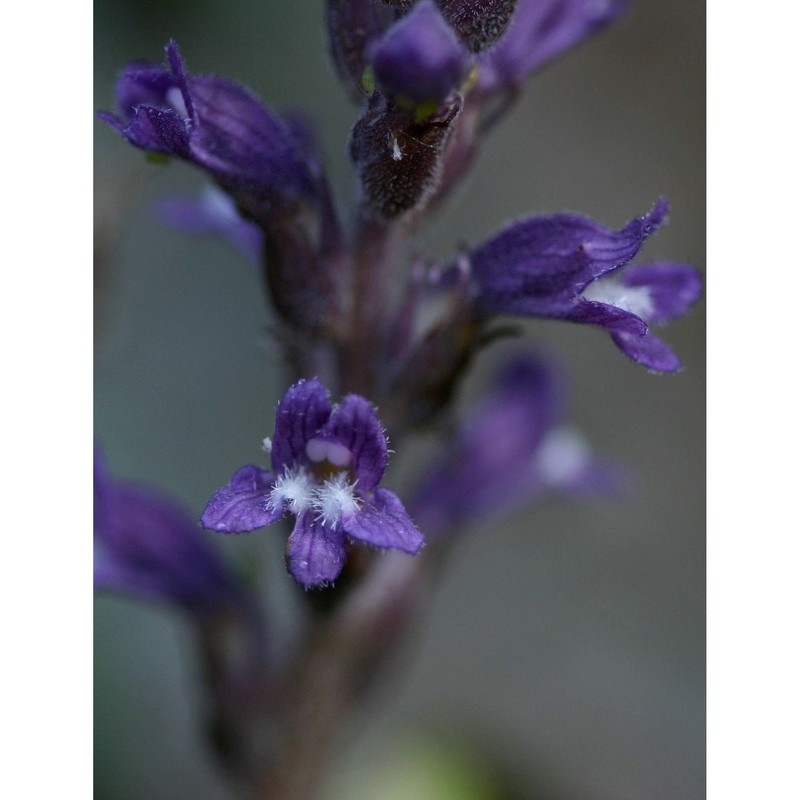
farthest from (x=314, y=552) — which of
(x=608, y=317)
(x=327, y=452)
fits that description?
(x=608, y=317)

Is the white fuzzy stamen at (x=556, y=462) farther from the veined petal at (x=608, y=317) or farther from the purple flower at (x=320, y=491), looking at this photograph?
the purple flower at (x=320, y=491)

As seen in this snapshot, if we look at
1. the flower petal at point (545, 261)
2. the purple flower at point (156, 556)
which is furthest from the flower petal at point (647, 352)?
the purple flower at point (156, 556)

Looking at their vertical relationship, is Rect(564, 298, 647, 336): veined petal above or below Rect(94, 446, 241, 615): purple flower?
above

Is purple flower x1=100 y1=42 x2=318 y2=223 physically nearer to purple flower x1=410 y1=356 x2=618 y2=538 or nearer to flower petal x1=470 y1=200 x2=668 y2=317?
flower petal x1=470 y1=200 x2=668 y2=317

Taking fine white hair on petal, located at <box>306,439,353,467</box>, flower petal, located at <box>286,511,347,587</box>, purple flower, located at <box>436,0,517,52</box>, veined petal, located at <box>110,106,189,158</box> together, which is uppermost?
purple flower, located at <box>436,0,517,52</box>

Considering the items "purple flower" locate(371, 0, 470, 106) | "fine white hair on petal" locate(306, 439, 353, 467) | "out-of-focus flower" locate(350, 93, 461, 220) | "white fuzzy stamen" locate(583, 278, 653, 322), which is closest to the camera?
"purple flower" locate(371, 0, 470, 106)

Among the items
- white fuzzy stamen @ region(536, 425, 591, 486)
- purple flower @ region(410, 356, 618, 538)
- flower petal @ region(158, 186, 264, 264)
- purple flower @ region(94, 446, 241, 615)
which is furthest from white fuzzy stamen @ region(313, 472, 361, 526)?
white fuzzy stamen @ region(536, 425, 591, 486)
